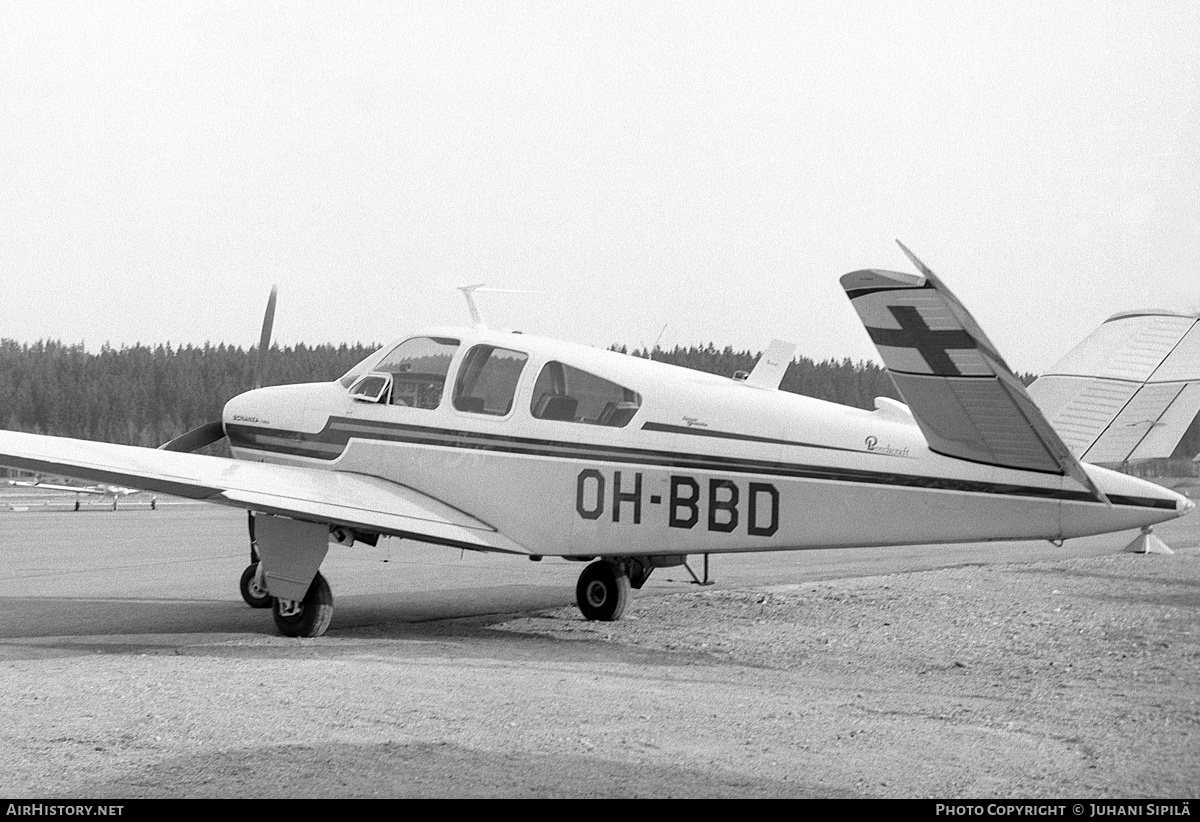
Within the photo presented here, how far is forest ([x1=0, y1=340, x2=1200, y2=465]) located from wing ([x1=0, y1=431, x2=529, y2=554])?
98.5 feet

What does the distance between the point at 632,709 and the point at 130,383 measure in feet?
146

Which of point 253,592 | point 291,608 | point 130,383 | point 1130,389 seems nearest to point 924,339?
point 1130,389

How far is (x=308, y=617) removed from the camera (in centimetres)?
979

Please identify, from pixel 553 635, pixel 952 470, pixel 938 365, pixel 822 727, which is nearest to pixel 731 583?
pixel 553 635

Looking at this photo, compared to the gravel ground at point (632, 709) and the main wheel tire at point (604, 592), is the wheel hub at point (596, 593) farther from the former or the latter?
the gravel ground at point (632, 709)

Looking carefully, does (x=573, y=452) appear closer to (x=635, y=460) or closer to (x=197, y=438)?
(x=635, y=460)

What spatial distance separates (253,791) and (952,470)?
17.2 feet

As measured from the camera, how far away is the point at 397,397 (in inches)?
420

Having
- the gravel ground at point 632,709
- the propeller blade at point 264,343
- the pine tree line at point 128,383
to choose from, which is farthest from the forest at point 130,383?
the gravel ground at point 632,709

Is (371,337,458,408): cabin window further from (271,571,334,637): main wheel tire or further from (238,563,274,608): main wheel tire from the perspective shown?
(238,563,274,608): main wheel tire

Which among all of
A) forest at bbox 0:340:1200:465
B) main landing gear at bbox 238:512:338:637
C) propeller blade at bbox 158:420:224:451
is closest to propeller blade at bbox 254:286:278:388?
propeller blade at bbox 158:420:224:451

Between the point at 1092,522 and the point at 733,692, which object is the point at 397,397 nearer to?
the point at 733,692

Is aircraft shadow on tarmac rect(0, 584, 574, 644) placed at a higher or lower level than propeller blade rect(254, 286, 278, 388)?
lower

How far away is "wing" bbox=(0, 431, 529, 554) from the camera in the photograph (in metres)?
9.03
